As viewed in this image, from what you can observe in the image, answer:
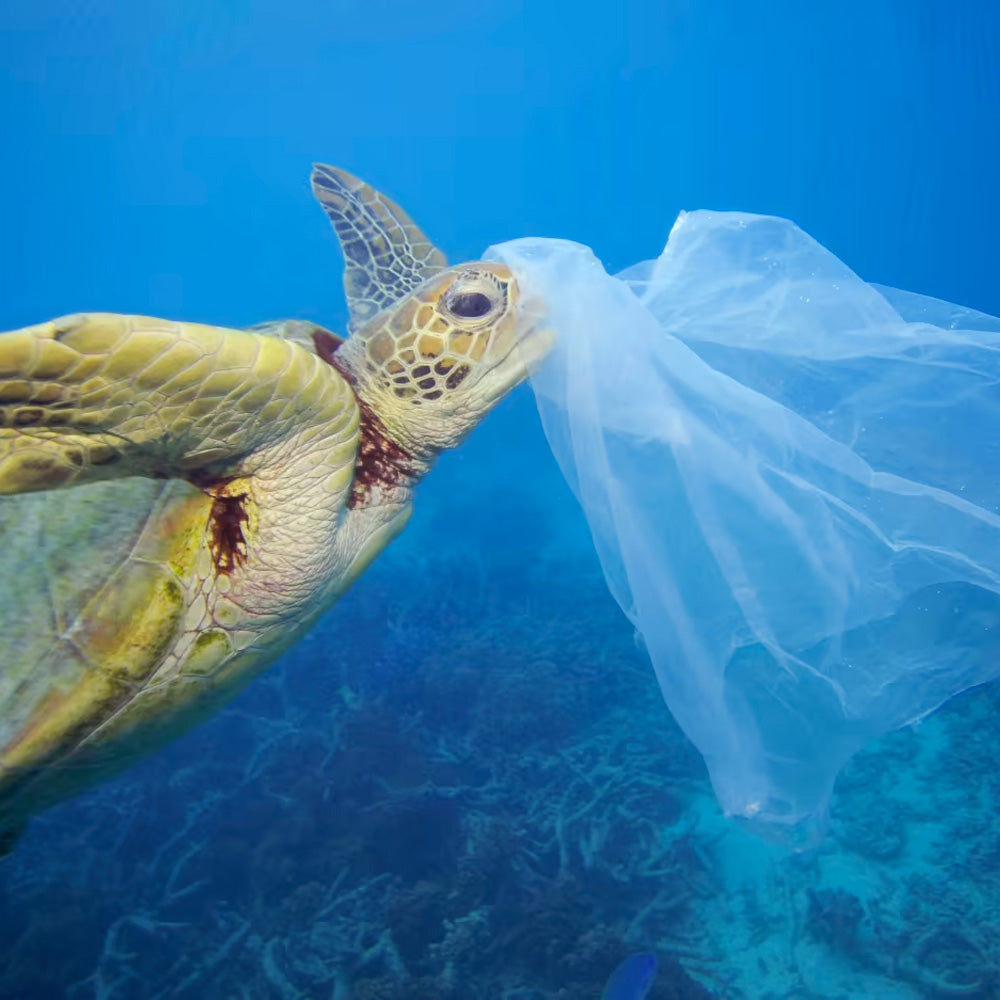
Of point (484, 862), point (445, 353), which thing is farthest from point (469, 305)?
point (484, 862)

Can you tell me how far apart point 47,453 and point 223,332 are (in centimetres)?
41

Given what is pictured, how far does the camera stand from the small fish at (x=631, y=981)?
88.8 inches

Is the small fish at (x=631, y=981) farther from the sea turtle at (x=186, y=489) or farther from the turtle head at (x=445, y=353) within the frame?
the turtle head at (x=445, y=353)

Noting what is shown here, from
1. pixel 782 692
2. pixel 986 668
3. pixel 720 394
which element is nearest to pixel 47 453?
pixel 720 394

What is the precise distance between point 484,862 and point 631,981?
1.42 metres

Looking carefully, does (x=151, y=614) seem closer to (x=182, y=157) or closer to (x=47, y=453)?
(x=47, y=453)

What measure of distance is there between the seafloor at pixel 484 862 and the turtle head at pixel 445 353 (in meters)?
2.79

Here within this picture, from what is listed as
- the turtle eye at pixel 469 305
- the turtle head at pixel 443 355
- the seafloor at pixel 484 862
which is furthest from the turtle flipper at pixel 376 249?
the seafloor at pixel 484 862

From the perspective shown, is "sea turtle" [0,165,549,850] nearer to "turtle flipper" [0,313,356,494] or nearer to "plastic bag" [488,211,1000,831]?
"turtle flipper" [0,313,356,494]

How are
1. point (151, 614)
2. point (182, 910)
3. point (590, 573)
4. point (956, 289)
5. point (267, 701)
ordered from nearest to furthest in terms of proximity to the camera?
point (151, 614) < point (182, 910) < point (267, 701) < point (590, 573) < point (956, 289)

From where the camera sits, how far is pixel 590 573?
755 centimetres

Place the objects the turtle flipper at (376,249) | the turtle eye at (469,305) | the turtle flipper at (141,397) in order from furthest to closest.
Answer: the turtle flipper at (376,249) → the turtle eye at (469,305) → the turtle flipper at (141,397)

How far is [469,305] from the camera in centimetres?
177

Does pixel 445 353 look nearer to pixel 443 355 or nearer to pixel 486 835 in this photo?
pixel 443 355
